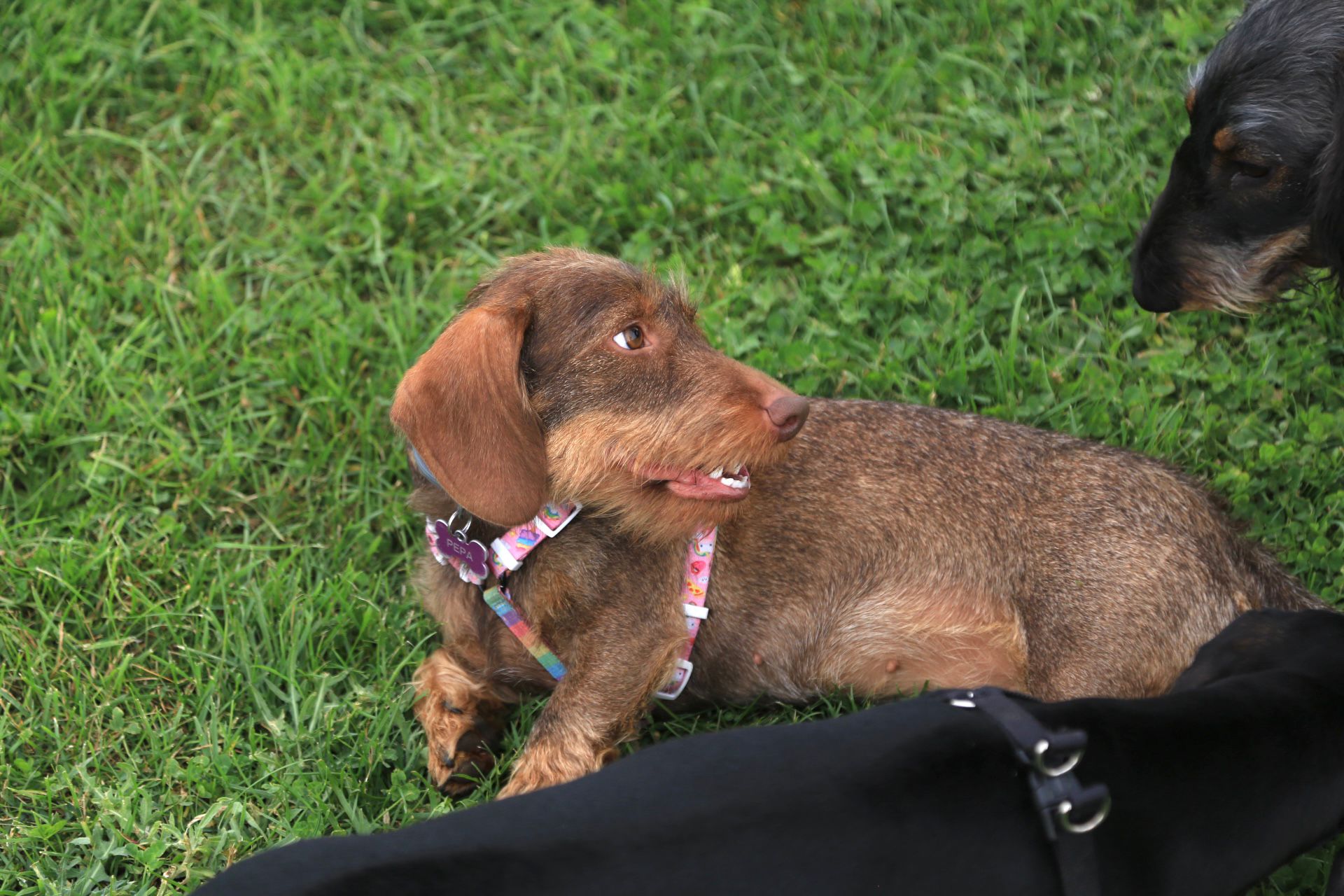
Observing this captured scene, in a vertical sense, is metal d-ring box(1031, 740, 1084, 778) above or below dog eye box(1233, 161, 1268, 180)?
below

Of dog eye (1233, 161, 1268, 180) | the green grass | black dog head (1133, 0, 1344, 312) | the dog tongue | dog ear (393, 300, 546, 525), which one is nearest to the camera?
dog ear (393, 300, 546, 525)

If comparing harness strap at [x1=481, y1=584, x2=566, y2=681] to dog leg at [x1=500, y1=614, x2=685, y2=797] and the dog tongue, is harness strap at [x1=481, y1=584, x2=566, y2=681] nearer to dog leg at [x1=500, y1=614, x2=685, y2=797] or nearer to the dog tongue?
dog leg at [x1=500, y1=614, x2=685, y2=797]

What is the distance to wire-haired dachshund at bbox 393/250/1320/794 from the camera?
343 cm

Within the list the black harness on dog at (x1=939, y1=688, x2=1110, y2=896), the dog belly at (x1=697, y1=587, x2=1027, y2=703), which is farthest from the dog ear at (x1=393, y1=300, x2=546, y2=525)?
the black harness on dog at (x1=939, y1=688, x2=1110, y2=896)

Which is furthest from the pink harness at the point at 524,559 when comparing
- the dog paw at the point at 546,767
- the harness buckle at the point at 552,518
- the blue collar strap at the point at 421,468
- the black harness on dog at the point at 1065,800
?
the black harness on dog at the point at 1065,800

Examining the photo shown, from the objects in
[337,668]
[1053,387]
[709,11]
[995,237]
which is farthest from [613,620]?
[709,11]

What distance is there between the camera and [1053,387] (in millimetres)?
4777

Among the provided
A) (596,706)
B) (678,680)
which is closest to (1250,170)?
(678,680)

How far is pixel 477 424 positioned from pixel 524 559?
1.81 ft

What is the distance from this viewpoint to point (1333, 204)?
373 cm

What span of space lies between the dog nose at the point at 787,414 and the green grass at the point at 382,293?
0.99 metres

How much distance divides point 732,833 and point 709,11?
14.8ft

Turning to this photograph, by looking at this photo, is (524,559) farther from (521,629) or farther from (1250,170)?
(1250,170)

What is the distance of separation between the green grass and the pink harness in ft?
1.04
